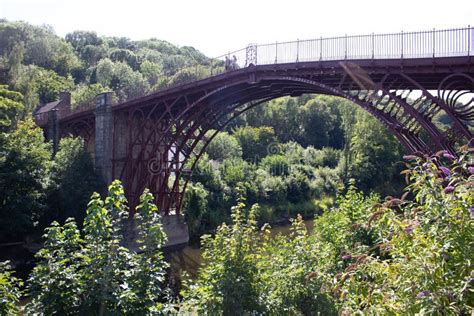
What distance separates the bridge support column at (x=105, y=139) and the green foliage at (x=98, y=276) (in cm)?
2195

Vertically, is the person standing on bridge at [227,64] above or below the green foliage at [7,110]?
above

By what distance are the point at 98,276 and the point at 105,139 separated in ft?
75.2

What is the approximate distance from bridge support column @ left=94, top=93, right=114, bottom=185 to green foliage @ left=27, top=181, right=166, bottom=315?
21953 mm

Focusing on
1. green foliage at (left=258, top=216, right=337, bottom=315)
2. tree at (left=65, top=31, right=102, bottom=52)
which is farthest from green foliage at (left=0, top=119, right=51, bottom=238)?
tree at (left=65, top=31, right=102, bottom=52)

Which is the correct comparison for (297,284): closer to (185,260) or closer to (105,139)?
(185,260)

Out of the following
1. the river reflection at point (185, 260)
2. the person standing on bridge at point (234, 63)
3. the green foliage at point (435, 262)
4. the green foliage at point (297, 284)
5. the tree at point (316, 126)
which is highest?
the tree at point (316, 126)

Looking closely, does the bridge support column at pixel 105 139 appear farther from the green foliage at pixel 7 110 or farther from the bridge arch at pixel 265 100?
the green foliage at pixel 7 110

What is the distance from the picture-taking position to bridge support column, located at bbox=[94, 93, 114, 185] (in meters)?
28.3

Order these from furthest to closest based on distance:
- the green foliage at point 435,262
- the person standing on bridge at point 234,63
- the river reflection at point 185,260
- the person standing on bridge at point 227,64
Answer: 1. the river reflection at point 185,260
2. the person standing on bridge at point 227,64
3. the person standing on bridge at point 234,63
4. the green foliage at point 435,262

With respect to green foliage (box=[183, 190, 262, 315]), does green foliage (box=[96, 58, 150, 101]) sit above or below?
above

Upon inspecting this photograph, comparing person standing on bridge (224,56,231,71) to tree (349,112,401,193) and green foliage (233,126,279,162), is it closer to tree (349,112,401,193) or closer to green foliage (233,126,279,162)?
tree (349,112,401,193)

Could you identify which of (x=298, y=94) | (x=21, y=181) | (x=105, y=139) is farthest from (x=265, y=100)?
(x=21, y=181)

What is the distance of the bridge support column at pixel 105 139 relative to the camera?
1116 inches

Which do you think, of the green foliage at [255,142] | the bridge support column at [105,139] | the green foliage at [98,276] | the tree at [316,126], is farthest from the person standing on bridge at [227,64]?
the tree at [316,126]
